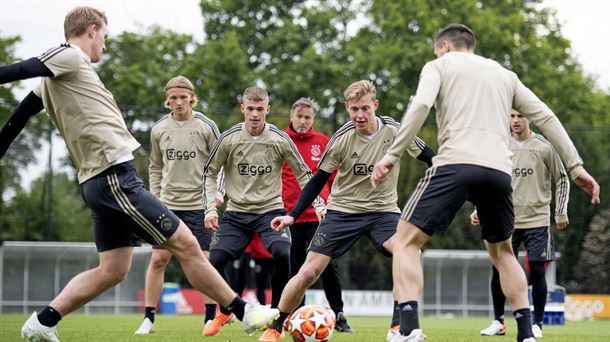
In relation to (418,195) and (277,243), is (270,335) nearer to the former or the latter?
(277,243)

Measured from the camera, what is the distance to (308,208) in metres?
11.0

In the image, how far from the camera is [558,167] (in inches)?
433

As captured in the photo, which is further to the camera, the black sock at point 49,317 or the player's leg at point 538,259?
the player's leg at point 538,259

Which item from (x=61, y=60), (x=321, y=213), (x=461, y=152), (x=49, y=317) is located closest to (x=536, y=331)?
(x=321, y=213)

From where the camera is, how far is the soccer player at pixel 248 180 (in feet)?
31.6

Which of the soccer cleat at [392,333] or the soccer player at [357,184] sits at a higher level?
the soccer player at [357,184]

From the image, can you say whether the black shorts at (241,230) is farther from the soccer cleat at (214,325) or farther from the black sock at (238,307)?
the black sock at (238,307)

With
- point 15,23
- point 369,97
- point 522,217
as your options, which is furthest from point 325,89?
point 369,97


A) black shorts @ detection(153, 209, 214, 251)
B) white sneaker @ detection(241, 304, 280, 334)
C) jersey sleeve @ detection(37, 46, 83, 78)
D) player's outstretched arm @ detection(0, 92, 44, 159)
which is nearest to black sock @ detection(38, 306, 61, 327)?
player's outstretched arm @ detection(0, 92, 44, 159)

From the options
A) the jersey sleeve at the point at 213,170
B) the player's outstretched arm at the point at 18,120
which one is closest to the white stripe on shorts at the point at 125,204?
the player's outstretched arm at the point at 18,120

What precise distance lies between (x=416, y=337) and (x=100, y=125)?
8.39 ft

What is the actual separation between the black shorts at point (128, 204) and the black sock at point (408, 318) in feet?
5.48

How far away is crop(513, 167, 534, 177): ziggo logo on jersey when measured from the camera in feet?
36.8

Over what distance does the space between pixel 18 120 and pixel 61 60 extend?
0.59 meters
